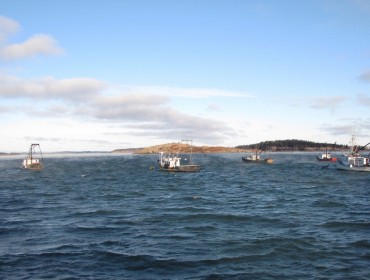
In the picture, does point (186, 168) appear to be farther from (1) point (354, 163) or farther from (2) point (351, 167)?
(1) point (354, 163)

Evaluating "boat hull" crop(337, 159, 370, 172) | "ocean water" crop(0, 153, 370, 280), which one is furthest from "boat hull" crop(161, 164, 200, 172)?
"ocean water" crop(0, 153, 370, 280)

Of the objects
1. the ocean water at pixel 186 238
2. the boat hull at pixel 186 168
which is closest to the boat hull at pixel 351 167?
the boat hull at pixel 186 168

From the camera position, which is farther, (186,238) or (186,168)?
(186,168)

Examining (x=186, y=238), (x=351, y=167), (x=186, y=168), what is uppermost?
(x=351, y=167)

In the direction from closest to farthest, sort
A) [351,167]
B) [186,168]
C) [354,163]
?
1. [351,167]
2. [186,168]
3. [354,163]

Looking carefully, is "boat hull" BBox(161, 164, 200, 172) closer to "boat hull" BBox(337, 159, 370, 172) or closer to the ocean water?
"boat hull" BBox(337, 159, 370, 172)

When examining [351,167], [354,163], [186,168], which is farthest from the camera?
[354,163]

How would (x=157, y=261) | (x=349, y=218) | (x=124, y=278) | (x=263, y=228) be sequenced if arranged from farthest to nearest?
1. (x=349, y=218)
2. (x=263, y=228)
3. (x=157, y=261)
4. (x=124, y=278)

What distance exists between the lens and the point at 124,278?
63.3 feet

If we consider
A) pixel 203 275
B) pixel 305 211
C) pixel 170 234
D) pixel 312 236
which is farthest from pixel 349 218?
pixel 203 275

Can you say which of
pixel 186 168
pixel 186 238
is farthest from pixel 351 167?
pixel 186 238

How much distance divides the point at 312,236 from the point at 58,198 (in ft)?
112

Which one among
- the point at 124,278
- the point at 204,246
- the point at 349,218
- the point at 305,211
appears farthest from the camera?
the point at 305,211

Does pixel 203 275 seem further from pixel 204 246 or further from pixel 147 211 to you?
pixel 147 211
